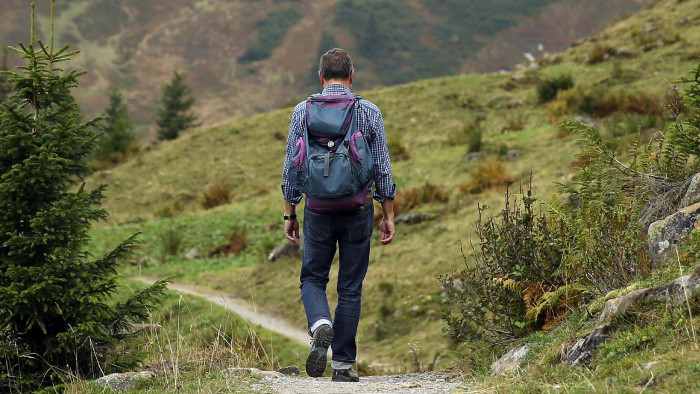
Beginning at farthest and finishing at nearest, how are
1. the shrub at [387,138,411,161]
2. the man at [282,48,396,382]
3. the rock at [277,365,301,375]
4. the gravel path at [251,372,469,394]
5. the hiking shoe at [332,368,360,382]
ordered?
the shrub at [387,138,411,161] → the rock at [277,365,301,375] → the hiking shoe at [332,368,360,382] → the man at [282,48,396,382] → the gravel path at [251,372,469,394]

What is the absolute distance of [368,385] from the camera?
4.95 metres

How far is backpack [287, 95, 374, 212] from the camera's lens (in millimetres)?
4598

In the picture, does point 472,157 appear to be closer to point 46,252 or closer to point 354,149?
point 354,149

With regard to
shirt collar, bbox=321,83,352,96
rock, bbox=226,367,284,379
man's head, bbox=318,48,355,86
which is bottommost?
rock, bbox=226,367,284,379

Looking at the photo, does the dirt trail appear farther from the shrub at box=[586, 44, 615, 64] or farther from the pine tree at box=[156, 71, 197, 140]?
the pine tree at box=[156, 71, 197, 140]

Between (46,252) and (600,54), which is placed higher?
(600,54)

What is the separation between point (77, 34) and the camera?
553 feet

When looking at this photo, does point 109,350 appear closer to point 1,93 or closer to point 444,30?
point 1,93

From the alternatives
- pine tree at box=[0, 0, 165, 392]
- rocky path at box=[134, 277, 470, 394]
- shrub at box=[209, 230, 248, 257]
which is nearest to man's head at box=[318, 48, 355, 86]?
rocky path at box=[134, 277, 470, 394]

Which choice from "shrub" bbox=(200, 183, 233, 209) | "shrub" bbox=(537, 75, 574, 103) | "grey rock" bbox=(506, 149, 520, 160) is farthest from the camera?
"shrub" bbox=(200, 183, 233, 209)

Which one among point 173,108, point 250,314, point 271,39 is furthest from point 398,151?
point 271,39

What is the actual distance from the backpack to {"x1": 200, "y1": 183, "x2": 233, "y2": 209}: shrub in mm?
16036

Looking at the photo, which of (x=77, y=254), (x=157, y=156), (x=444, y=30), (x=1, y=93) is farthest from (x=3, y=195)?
(x=444, y=30)

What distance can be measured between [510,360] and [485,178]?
8723 mm
